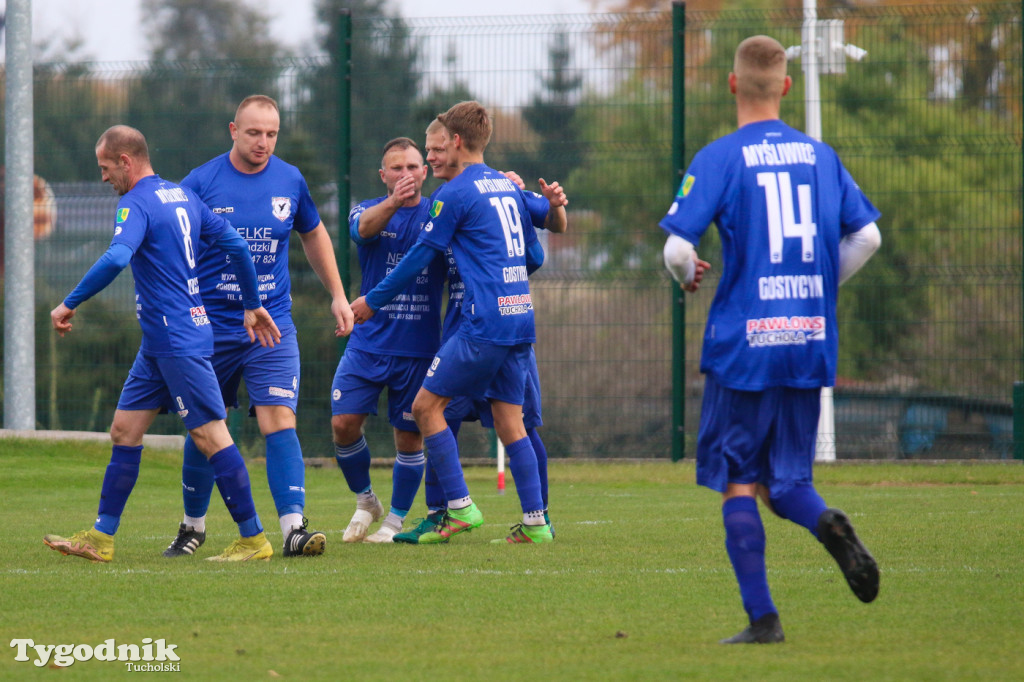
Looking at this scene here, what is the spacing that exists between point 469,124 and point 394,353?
1358 millimetres

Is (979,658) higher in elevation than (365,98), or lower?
lower

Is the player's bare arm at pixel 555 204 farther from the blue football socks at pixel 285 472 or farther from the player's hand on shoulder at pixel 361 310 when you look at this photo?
the blue football socks at pixel 285 472

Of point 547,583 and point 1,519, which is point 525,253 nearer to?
point 547,583

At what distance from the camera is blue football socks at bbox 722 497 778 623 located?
170 inches

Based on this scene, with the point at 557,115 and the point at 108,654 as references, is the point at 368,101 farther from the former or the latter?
the point at 108,654

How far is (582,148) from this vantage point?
42.9 feet

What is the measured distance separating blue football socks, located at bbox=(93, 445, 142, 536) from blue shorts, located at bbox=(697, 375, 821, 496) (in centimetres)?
313

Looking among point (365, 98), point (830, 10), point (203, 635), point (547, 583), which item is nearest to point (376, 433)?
point (365, 98)

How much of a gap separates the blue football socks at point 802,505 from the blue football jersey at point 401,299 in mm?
3386

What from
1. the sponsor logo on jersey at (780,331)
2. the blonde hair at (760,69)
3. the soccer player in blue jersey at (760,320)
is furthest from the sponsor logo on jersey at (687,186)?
the sponsor logo on jersey at (780,331)

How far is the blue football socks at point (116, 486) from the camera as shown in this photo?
6379 millimetres

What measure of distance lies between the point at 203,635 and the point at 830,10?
1013cm

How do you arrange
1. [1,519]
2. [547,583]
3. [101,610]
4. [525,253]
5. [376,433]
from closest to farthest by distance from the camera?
[101,610] < [547,583] < [525,253] < [1,519] < [376,433]

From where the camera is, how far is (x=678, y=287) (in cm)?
1299
